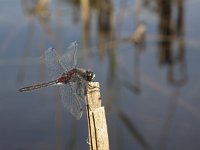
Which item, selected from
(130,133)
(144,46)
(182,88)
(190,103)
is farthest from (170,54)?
(130,133)

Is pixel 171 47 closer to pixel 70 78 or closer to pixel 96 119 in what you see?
pixel 70 78

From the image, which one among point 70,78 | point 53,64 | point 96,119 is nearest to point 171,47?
point 53,64

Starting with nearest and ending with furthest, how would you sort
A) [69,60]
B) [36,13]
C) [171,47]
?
[69,60] < [171,47] < [36,13]

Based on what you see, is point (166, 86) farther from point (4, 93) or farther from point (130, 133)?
point (4, 93)

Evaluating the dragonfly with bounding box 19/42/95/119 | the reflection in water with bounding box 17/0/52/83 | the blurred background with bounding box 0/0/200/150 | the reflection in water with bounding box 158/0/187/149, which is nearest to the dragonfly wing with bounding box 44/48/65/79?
the dragonfly with bounding box 19/42/95/119

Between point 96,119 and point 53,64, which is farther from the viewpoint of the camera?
point 53,64

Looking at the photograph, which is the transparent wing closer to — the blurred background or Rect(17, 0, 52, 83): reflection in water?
the blurred background
